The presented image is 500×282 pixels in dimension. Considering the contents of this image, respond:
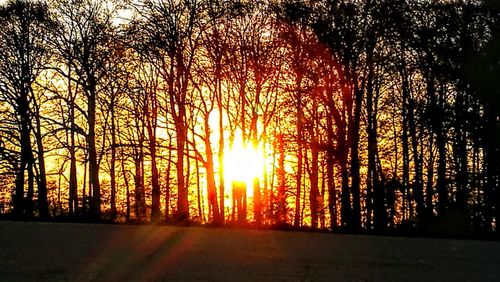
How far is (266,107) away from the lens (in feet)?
118

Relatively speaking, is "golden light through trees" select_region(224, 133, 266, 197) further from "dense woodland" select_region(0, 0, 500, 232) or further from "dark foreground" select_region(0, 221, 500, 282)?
"dark foreground" select_region(0, 221, 500, 282)

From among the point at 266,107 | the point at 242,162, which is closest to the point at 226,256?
the point at 266,107

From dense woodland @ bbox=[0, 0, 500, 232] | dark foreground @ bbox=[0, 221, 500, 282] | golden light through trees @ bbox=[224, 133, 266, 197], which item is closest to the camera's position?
dark foreground @ bbox=[0, 221, 500, 282]

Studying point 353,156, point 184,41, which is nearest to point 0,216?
point 184,41

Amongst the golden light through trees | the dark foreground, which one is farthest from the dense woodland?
the dark foreground

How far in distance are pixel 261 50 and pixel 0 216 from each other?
15.8 metres

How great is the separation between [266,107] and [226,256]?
917 inches

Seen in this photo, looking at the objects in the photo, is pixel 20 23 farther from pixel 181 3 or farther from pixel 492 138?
pixel 492 138

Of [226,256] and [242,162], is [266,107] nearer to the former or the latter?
[242,162]

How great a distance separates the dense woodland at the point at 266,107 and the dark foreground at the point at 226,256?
10864 mm

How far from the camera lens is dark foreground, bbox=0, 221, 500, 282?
11.3 m

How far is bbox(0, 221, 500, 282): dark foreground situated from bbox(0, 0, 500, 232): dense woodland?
10864 mm

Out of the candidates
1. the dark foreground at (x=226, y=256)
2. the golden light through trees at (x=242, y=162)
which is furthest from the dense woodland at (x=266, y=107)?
the dark foreground at (x=226, y=256)

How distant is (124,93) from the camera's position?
36.5 metres
